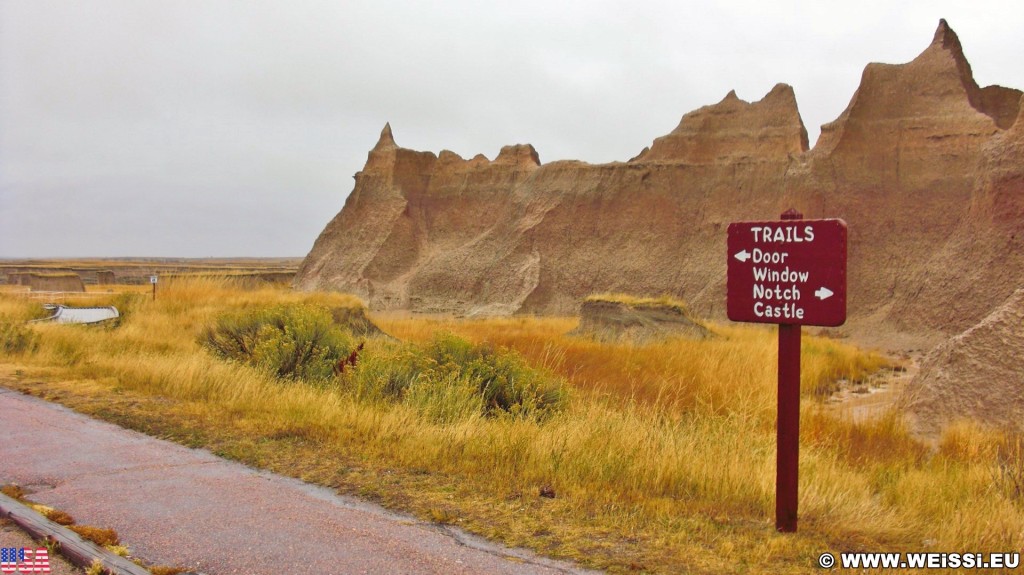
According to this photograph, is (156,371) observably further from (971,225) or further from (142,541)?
(971,225)

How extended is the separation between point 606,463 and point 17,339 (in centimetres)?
1274

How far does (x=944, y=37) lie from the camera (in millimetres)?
34750

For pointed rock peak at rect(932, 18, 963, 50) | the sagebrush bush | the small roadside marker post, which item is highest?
pointed rock peak at rect(932, 18, 963, 50)

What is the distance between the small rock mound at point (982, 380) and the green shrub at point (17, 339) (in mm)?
14993

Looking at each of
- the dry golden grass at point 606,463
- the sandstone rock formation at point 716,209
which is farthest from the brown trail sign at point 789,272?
the sandstone rock formation at point 716,209

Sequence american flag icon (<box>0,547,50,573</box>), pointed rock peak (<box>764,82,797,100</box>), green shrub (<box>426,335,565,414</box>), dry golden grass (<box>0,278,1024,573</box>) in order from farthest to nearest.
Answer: pointed rock peak (<box>764,82,797,100</box>)
green shrub (<box>426,335,565,414</box>)
dry golden grass (<box>0,278,1024,573</box>)
american flag icon (<box>0,547,50,573</box>)

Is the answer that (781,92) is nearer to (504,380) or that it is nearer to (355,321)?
(355,321)

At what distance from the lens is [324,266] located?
5378cm

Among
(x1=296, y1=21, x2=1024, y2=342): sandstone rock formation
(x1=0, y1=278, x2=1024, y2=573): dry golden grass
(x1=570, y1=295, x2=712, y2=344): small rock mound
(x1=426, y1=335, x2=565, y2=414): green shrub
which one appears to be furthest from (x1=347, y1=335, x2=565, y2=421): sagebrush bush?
(x1=296, y1=21, x2=1024, y2=342): sandstone rock formation

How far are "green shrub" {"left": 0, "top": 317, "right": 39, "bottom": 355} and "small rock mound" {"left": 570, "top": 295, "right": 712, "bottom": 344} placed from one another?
1393cm

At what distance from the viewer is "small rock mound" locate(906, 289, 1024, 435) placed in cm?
985

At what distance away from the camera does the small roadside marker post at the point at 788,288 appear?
4.80 m

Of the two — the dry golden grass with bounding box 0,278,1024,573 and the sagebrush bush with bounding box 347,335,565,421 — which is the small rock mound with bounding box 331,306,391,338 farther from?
the sagebrush bush with bounding box 347,335,565,421

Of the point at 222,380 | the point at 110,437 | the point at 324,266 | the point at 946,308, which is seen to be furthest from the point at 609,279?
the point at 110,437
